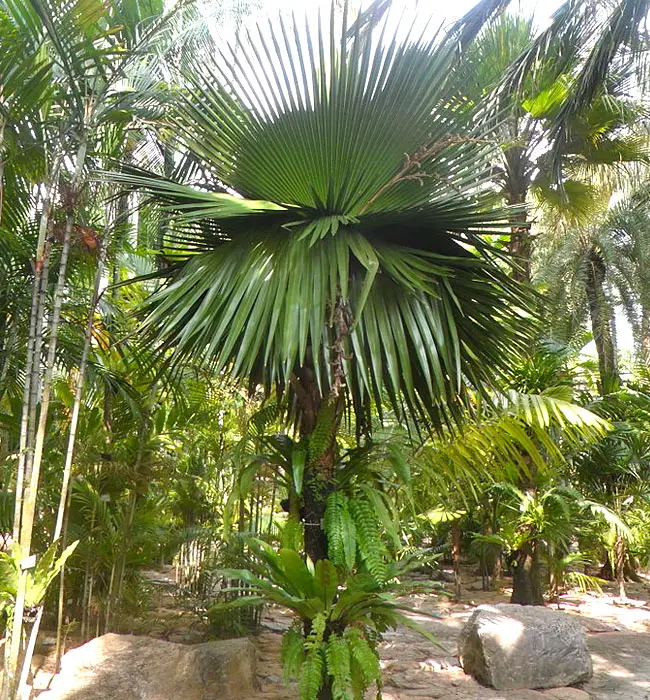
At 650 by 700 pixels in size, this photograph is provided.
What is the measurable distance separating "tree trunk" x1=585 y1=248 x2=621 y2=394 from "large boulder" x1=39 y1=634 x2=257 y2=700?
7.25m

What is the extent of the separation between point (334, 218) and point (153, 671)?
2.91m

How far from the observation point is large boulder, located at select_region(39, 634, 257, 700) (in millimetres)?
3723

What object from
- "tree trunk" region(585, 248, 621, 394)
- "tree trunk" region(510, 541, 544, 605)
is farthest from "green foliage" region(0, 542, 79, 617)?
"tree trunk" region(585, 248, 621, 394)

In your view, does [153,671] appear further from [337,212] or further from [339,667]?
[337,212]

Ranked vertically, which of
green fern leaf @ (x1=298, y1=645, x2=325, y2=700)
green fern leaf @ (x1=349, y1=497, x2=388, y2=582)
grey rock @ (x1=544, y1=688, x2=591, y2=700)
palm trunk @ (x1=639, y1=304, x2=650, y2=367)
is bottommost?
grey rock @ (x1=544, y1=688, x2=591, y2=700)

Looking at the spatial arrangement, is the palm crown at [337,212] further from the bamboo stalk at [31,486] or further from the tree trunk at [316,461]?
the bamboo stalk at [31,486]

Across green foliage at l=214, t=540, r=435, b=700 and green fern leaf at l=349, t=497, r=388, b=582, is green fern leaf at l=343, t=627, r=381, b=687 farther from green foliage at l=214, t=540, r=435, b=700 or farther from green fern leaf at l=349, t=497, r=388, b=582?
green fern leaf at l=349, t=497, r=388, b=582

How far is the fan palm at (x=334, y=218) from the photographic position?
2908 mm

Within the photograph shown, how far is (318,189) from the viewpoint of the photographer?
10.3 ft

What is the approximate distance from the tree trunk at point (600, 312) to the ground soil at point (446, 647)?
341 centimetres

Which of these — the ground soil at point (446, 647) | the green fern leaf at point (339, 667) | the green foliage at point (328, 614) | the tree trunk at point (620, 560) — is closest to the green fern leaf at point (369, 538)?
the green foliage at point (328, 614)

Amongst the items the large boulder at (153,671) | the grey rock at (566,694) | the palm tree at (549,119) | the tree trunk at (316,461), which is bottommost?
the grey rock at (566,694)

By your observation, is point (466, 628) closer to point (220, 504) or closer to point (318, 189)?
point (220, 504)

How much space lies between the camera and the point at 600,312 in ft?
38.1
